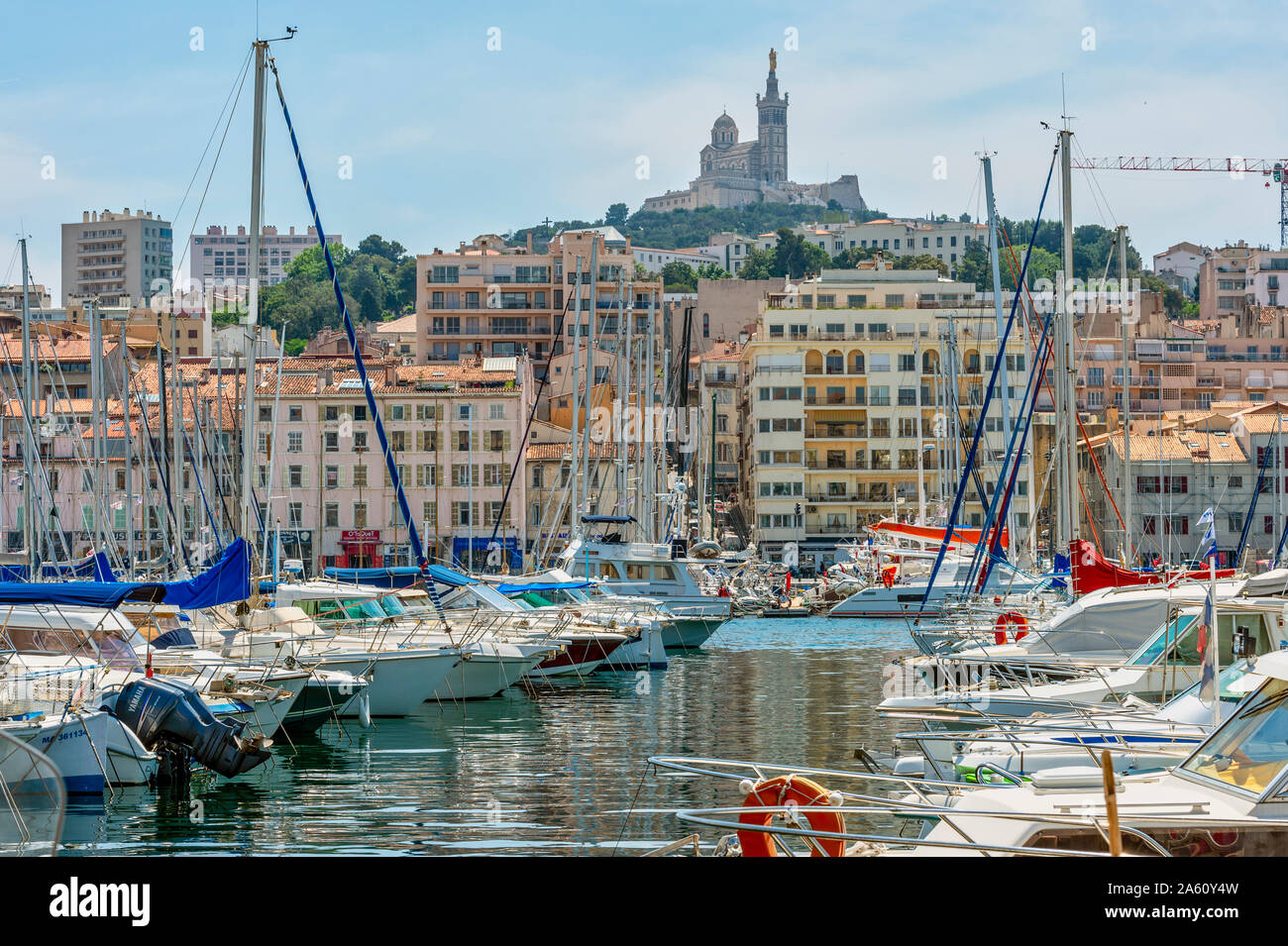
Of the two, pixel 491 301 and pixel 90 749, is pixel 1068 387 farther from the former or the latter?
pixel 491 301

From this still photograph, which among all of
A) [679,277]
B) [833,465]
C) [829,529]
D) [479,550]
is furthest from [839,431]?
[679,277]

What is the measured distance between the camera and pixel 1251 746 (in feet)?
33.1

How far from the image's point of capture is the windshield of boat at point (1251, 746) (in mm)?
9773

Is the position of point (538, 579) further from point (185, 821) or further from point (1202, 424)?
point (1202, 424)

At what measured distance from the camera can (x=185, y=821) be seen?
A: 1733cm
